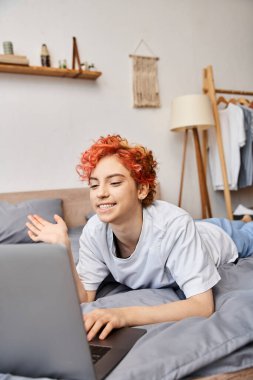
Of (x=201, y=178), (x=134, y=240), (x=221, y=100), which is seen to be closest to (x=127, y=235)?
(x=134, y=240)

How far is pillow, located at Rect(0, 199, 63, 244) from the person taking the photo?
6.73 ft

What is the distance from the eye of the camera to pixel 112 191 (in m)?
1.03

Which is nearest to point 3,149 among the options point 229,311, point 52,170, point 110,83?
point 52,170

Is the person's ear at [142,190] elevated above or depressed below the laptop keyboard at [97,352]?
above

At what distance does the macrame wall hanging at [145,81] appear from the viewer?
3133mm

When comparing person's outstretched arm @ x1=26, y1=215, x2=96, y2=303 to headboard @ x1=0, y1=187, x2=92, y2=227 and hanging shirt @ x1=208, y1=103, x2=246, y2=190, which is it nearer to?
headboard @ x1=0, y1=187, x2=92, y2=227

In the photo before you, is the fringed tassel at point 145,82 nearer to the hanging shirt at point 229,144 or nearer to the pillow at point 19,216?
the hanging shirt at point 229,144

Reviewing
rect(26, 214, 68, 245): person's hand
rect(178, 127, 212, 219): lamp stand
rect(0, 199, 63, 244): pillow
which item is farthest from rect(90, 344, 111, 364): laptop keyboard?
rect(178, 127, 212, 219): lamp stand

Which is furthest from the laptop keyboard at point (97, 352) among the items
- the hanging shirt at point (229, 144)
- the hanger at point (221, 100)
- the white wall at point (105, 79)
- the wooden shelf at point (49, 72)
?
the hanger at point (221, 100)

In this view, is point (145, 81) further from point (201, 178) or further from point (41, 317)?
point (41, 317)

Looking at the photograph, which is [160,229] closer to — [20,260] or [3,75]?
[20,260]

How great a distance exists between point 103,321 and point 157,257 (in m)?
0.31

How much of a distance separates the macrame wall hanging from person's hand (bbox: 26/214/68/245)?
2.35 m

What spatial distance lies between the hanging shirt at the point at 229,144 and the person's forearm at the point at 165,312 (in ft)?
7.91
